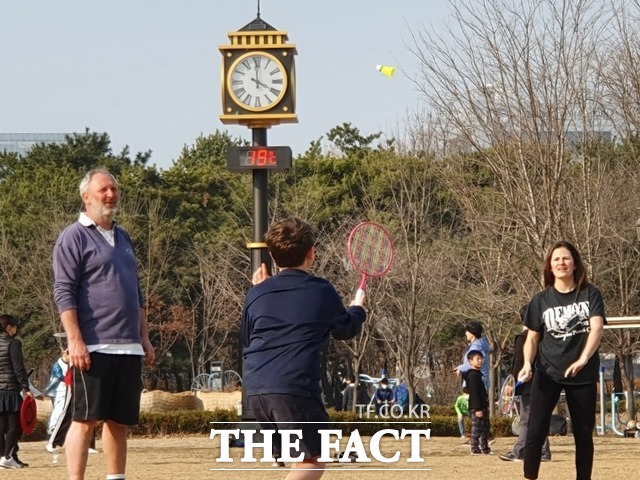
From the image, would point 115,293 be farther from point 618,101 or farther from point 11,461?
point 618,101

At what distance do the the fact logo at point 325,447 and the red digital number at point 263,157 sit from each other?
10.5 feet

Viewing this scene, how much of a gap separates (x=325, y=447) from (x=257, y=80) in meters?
9.60

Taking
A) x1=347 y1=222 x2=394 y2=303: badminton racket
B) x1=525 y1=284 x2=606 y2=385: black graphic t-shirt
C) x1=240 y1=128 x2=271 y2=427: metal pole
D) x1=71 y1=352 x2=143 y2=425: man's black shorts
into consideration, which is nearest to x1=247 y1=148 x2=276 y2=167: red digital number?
x1=240 y1=128 x2=271 y2=427: metal pole

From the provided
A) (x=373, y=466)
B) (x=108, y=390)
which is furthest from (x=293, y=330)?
(x=373, y=466)

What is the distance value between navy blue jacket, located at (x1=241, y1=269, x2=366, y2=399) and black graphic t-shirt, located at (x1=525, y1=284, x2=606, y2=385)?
8.70 feet

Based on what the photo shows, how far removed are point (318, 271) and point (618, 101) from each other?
19.5 metres

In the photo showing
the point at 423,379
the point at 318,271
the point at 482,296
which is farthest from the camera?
the point at 423,379

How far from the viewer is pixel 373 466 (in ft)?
44.6

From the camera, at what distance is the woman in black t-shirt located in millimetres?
8773

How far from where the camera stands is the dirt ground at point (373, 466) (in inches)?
473

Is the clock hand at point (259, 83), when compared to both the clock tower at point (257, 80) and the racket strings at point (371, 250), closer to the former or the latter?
the clock tower at point (257, 80)

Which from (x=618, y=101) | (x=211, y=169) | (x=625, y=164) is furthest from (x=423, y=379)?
(x=618, y=101)

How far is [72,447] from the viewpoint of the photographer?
24.7 feet

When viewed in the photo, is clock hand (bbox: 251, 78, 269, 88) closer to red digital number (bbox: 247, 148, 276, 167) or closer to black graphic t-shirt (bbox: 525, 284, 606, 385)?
red digital number (bbox: 247, 148, 276, 167)
